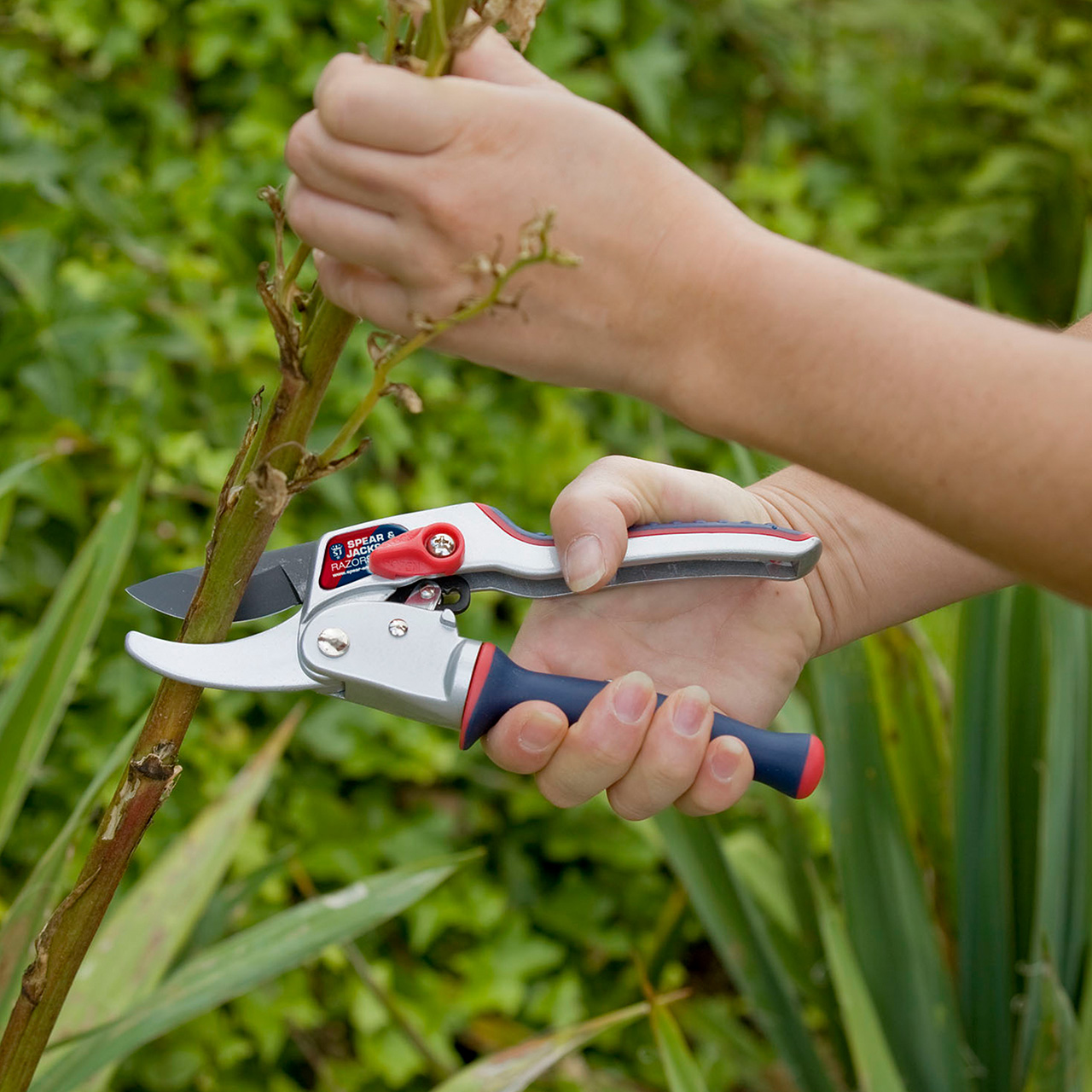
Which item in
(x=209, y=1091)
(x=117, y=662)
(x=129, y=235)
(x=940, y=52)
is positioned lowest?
(x=209, y=1091)

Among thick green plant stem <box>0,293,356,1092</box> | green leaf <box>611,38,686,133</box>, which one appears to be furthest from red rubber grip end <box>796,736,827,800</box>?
green leaf <box>611,38,686,133</box>

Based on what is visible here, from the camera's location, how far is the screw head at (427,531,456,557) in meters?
0.83

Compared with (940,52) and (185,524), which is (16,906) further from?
(940,52)

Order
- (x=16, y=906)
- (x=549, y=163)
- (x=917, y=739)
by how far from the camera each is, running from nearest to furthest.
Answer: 1. (x=549, y=163)
2. (x=16, y=906)
3. (x=917, y=739)

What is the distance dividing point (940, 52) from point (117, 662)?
2751 mm

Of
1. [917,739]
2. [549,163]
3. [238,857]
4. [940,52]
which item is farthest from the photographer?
[940,52]

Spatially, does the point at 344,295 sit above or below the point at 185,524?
above

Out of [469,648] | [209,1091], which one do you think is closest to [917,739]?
[469,648]

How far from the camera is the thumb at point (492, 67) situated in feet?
1.99

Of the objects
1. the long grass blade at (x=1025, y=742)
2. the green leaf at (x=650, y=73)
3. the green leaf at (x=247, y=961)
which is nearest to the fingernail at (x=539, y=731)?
the green leaf at (x=247, y=961)

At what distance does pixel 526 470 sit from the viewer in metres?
2.00

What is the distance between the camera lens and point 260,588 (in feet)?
2.64

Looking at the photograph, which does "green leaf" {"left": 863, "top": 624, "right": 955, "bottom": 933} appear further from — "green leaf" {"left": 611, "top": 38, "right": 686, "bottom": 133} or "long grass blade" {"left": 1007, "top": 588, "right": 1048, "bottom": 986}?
"green leaf" {"left": 611, "top": 38, "right": 686, "bottom": 133}

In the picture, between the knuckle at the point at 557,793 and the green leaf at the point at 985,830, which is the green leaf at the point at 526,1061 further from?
the green leaf at the point at 985,830
